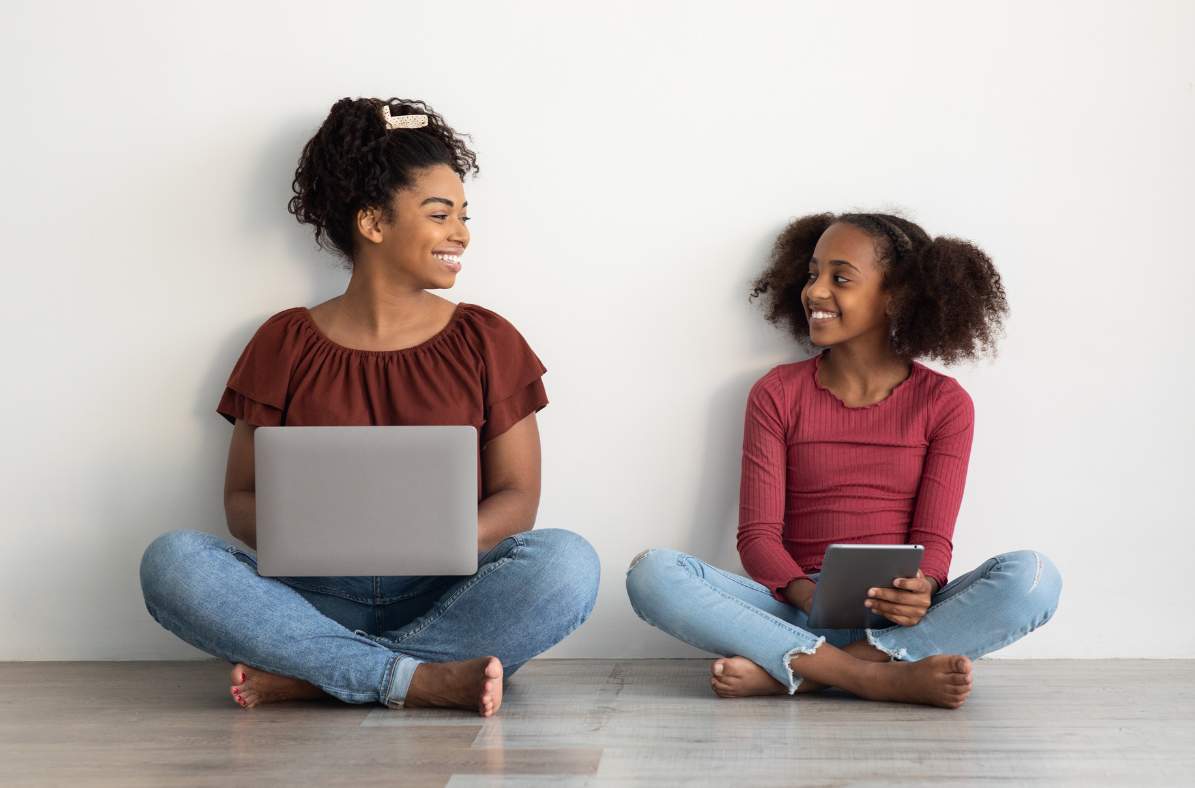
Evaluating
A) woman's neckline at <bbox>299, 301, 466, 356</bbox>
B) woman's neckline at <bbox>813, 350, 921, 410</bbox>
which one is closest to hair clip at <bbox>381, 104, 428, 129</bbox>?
woman's neckline at <bbox>299, 301, 466, 356</bbox>

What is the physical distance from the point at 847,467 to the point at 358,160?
1.01 metres

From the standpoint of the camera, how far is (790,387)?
2.34 metres

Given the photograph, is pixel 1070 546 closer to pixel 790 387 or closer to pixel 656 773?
pixel 790 387

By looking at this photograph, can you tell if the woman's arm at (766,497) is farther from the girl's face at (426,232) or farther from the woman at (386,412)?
the girl's face at (426,232)

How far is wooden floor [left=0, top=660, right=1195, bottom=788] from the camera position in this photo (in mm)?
1564

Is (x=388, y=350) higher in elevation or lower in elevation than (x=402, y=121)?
lower

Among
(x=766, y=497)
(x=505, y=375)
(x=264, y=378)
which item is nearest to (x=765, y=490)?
(x=766, y=497)

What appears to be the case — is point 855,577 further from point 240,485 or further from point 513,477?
point 240,485

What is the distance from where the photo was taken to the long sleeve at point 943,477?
7.29 ft

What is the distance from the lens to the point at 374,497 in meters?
1.89

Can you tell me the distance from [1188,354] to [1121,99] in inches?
18.9

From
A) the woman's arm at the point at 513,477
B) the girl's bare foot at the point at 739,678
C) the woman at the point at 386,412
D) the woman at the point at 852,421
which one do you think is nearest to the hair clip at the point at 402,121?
the woman at the point at 386,412

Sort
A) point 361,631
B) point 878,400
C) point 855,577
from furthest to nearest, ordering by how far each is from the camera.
Result: 1. point 878,400
2. point 361,631
3. point 855,577

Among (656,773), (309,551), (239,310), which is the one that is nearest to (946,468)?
(656,773)
